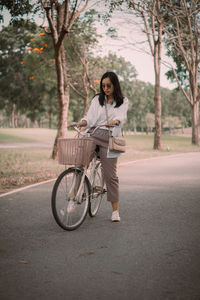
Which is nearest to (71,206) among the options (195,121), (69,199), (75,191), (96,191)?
(69,199)

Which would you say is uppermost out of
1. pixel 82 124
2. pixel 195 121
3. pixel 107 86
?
pixel 107 86

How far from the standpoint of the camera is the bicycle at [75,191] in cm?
470

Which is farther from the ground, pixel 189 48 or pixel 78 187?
pixel 189 48

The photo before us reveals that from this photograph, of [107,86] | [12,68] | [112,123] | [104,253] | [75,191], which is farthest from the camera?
[12,68]

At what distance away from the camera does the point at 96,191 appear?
5609 millimetres

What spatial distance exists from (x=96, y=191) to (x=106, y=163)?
510mm

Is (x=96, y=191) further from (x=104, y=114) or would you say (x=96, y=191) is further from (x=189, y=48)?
(x=189, y=48)

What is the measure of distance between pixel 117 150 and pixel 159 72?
61.7 ft

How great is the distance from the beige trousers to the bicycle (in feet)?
0.41

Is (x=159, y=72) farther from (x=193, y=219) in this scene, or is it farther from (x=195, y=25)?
(x=193, y=219)

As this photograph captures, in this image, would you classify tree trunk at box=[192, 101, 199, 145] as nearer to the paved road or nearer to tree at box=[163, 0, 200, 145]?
tree at box=[163, 0, 200, 145]

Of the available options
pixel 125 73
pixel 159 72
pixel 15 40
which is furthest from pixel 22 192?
pixel 125 73

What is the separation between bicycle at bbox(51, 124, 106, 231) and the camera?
4.70 m

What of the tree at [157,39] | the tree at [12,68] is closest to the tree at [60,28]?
the tree at [157,39]
